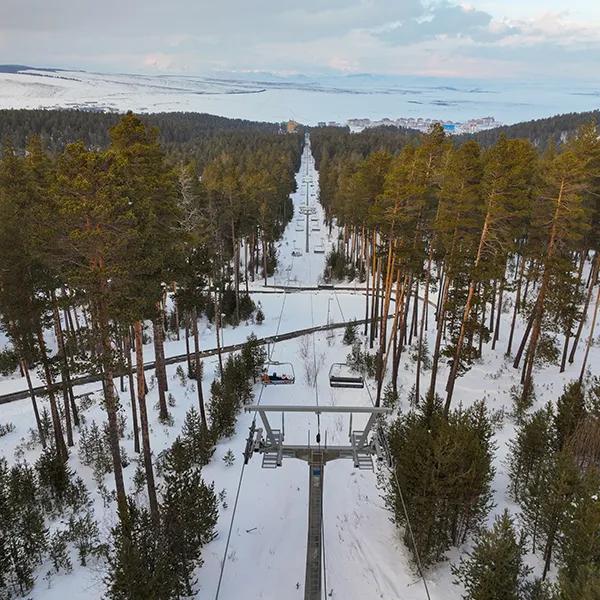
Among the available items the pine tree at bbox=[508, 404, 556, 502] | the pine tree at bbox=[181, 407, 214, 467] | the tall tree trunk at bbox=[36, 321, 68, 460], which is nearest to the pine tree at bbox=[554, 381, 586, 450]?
the pine tree at bbox=[508, 404, 556, 502]

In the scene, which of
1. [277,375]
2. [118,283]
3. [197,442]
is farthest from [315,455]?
[277,375]

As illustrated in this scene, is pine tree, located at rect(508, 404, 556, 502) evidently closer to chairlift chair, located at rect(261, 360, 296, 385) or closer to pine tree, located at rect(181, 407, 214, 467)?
pine tree, located at rect(181, 407, 214, 467)

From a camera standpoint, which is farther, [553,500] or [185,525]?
[185,525]

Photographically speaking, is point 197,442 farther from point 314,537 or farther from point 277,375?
point 314,537

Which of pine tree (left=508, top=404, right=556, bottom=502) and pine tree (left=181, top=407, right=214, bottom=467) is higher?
pine tree (left=508, top=404, right=556, bottom=502)

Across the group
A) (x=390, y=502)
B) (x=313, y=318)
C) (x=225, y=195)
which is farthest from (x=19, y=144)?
(x=390, y=502)

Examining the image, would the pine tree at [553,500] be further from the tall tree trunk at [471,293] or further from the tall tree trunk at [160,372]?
the tall tree trunk at [160,372]
